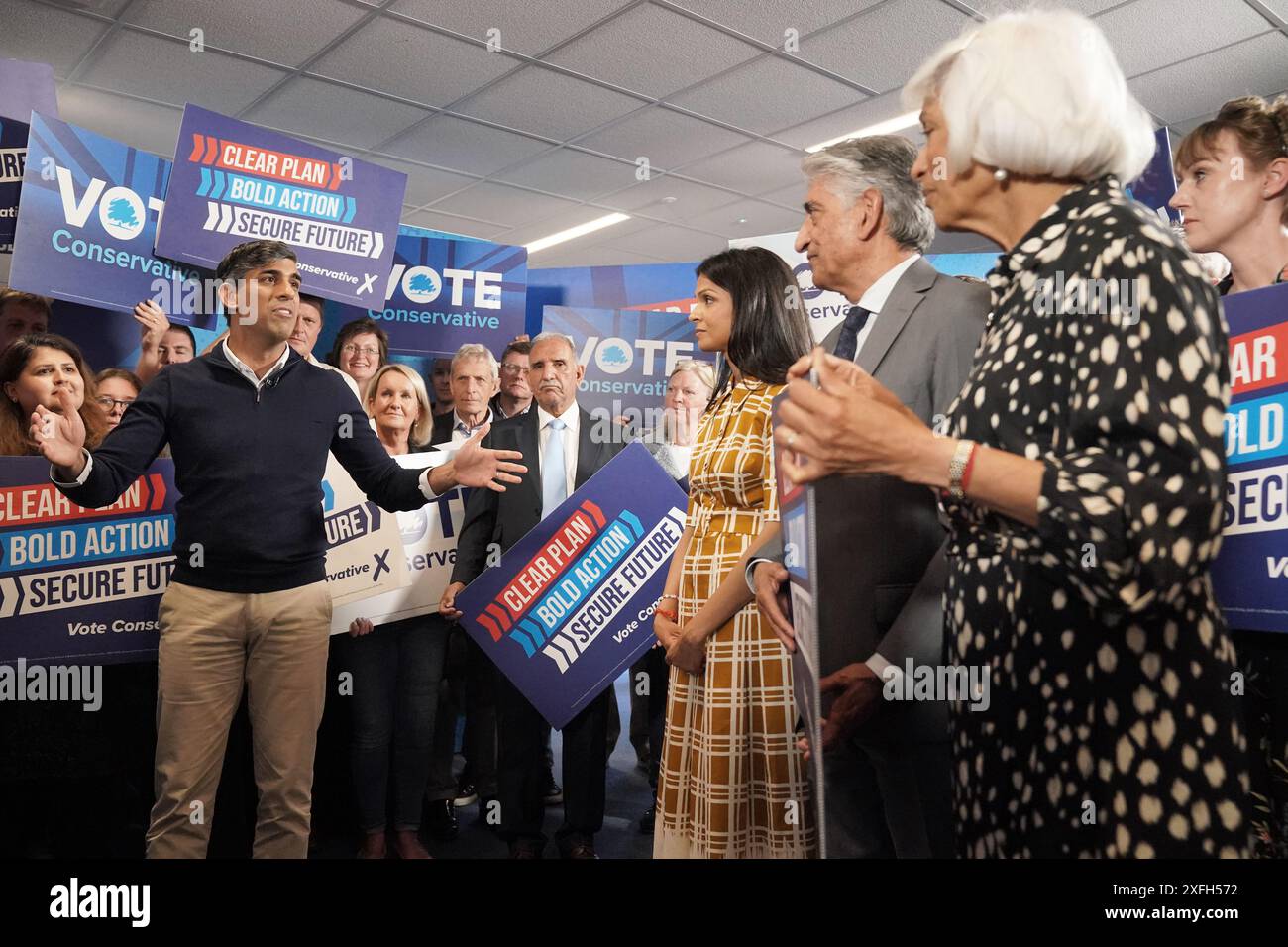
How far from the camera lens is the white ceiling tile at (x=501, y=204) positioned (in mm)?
7066

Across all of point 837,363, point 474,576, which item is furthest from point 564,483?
point 837,363

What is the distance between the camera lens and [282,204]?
128 inches

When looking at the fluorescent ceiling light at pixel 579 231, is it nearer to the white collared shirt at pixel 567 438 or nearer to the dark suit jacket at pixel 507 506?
the white collared shirt at pixel 567 438

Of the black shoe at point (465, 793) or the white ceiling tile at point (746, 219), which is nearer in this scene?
the black shoe at point (465, 793)

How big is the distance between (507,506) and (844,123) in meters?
4.17

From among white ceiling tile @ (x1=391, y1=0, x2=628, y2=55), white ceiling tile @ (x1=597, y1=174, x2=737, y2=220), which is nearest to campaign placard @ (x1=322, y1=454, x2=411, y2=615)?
white ceiling tile @ (x1=391, y1=0, x2=628, y2=55)

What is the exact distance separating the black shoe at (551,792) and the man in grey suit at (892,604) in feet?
8.25

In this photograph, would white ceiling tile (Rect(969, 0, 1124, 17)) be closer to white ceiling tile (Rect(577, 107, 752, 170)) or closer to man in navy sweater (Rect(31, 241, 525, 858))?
white ceiling tile (Rect(577, 107, 752, 170))

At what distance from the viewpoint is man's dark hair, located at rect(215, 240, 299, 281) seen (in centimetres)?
251

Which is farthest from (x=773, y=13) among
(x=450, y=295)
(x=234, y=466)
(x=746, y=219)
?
(x=234, y=466)

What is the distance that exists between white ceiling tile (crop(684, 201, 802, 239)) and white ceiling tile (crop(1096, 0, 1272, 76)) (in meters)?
3.08

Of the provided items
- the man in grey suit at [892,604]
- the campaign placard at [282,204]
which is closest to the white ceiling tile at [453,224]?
the campaign placard at [282,204]

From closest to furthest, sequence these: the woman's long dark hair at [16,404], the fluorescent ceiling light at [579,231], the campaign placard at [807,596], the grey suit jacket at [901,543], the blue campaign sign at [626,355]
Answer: the campaign placard at [807,596] → the grey suit jacket at [901,543] → the woman's long dark hair at [16,404] → the blue campaign sign at [626,355] → the fluorescent ceiling light at [579,231]

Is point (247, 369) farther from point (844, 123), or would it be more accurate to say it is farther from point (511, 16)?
point (844, 123)
